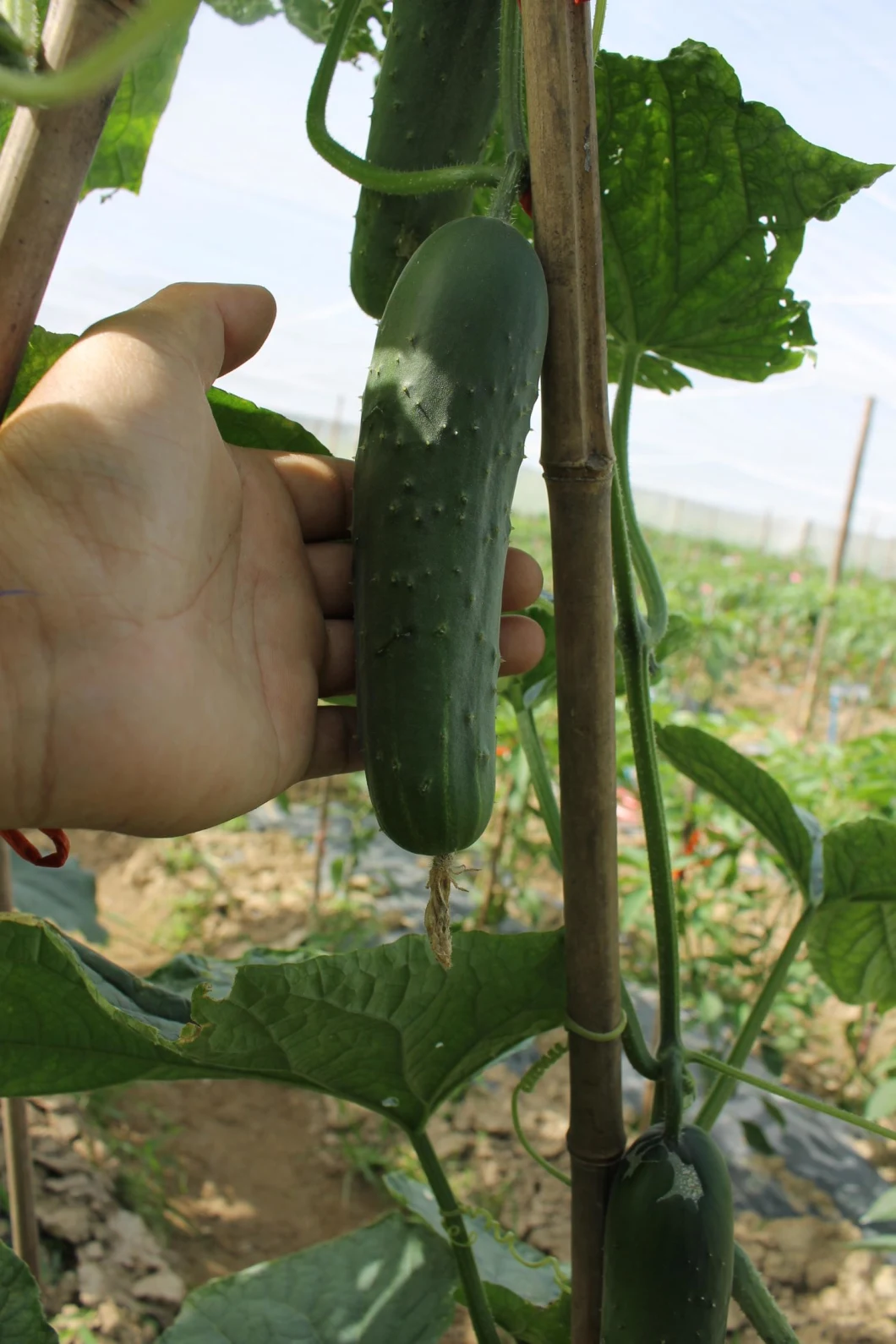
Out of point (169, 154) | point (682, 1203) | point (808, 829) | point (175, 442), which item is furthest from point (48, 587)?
point (169, 154)

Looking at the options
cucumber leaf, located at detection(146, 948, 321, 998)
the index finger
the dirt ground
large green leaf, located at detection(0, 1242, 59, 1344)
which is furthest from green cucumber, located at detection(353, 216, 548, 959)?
the dirt ground

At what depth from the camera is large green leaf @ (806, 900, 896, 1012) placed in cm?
124

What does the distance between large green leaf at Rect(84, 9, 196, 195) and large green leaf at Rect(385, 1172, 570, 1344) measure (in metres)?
1.23

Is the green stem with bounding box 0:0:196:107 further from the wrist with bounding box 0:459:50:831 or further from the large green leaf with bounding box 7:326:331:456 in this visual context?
the large green leaf with bounding box 7:326:331:456

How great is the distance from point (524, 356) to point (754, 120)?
1.39 feet

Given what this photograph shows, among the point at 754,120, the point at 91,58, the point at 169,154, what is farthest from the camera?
the point at 169,154

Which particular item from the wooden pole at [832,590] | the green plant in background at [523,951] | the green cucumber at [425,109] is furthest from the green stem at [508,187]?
the wooden pole at [832,590]

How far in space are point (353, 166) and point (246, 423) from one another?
1.15 ft

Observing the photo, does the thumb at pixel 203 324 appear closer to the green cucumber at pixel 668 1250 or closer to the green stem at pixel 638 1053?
the green stem at pixel 638 1053

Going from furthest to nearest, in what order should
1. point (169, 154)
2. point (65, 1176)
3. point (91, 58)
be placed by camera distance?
point (169, 154)
point (65, 1176)
point (91, 58)

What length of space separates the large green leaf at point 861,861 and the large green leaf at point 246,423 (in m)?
0.66

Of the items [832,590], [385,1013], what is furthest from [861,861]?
[832,590]

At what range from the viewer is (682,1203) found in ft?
2.86

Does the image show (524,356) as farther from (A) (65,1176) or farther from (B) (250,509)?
(A) (65,1176)
